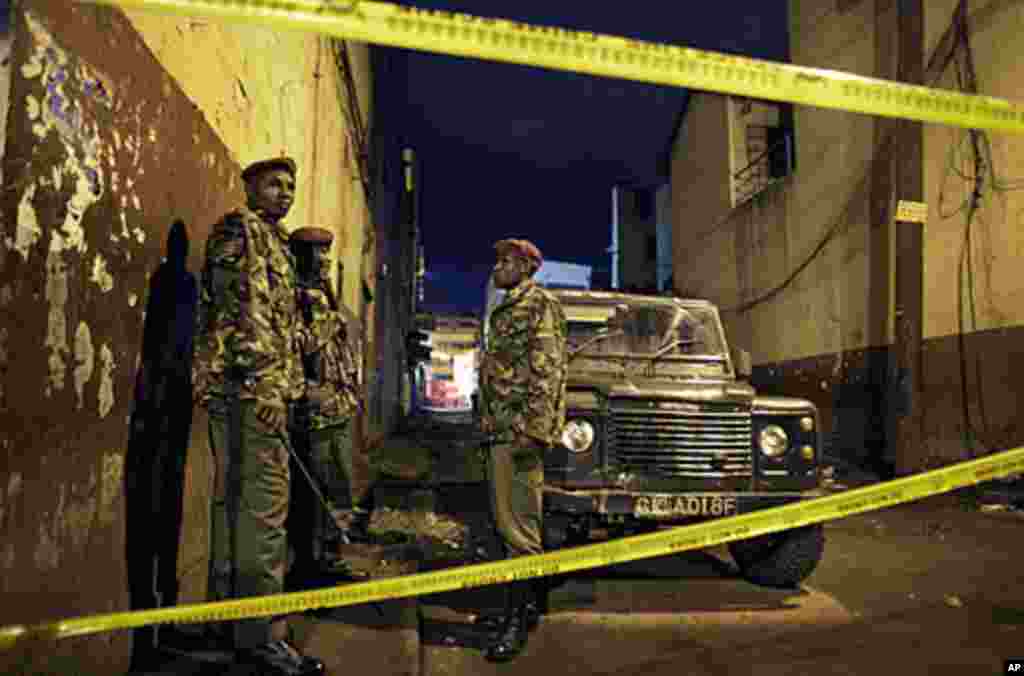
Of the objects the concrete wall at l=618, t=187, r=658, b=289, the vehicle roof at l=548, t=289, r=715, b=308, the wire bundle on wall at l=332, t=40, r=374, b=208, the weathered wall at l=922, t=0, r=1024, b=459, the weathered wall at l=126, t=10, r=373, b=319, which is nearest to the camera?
the weathered wall at l=126, t=10, r=373, b=319

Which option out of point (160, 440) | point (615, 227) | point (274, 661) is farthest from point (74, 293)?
point (615, 227)

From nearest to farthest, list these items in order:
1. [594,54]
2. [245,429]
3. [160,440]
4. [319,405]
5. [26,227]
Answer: [594,54] < [26,227] < [245,429] < [160,440] < [319,405]

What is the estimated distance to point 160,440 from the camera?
2.35 m

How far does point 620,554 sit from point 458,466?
22.8ft

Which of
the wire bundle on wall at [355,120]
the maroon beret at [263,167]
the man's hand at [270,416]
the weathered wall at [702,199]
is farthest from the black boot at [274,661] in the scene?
the weathered wall at [702,199]

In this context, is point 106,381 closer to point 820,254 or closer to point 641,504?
point 641,504

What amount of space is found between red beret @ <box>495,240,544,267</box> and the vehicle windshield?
1240 millimetres

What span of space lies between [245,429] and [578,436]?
1.83m

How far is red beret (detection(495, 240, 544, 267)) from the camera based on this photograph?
→ 308 cm

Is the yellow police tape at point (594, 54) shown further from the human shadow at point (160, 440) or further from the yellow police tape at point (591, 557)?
the human shadow at point (160, 440)

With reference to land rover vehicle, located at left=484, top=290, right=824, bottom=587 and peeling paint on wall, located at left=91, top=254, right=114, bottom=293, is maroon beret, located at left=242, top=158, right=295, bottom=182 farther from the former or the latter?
land rover vehicle, located at left=484, top=290, right=824, bottom=587

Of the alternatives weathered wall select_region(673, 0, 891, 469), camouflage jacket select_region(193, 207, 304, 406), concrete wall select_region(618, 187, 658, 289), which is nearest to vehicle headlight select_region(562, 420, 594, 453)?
camouflage jacket select_region(193, 207, 304, 406)

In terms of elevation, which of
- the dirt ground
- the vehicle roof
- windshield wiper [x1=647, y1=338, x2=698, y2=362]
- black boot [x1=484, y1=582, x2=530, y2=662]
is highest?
the vehicle roof

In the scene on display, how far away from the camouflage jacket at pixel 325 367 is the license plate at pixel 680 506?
1738 mm
